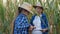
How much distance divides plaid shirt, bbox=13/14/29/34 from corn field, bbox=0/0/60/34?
35cm

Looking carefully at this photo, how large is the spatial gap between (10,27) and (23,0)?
15.8 inches

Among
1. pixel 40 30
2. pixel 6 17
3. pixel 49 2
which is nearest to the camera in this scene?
pixel 40 30

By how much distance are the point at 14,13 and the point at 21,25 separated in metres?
0.61

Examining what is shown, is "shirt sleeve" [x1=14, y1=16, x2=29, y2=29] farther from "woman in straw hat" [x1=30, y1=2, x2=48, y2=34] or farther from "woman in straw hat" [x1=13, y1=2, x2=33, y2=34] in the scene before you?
"woman in straw hat" [x1=30, y1=2, x2=48, y2=34]

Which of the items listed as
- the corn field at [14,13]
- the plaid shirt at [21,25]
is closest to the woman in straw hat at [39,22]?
the corn field at [14,13]

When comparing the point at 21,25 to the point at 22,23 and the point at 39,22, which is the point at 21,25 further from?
the point at 39,22

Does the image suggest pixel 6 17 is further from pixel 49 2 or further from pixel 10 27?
pixel 49 2

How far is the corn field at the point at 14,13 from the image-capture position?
226cm

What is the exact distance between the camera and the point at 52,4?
2.23 metres

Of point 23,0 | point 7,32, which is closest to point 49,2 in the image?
point 23,0

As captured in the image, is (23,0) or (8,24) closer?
(8,24)

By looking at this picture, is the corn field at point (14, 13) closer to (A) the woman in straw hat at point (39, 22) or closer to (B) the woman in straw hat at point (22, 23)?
(A) the woman in straw hat at point (39, 22)

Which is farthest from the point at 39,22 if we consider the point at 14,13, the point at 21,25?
the point at 14,13

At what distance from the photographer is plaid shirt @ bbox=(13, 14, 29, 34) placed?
1883mm
